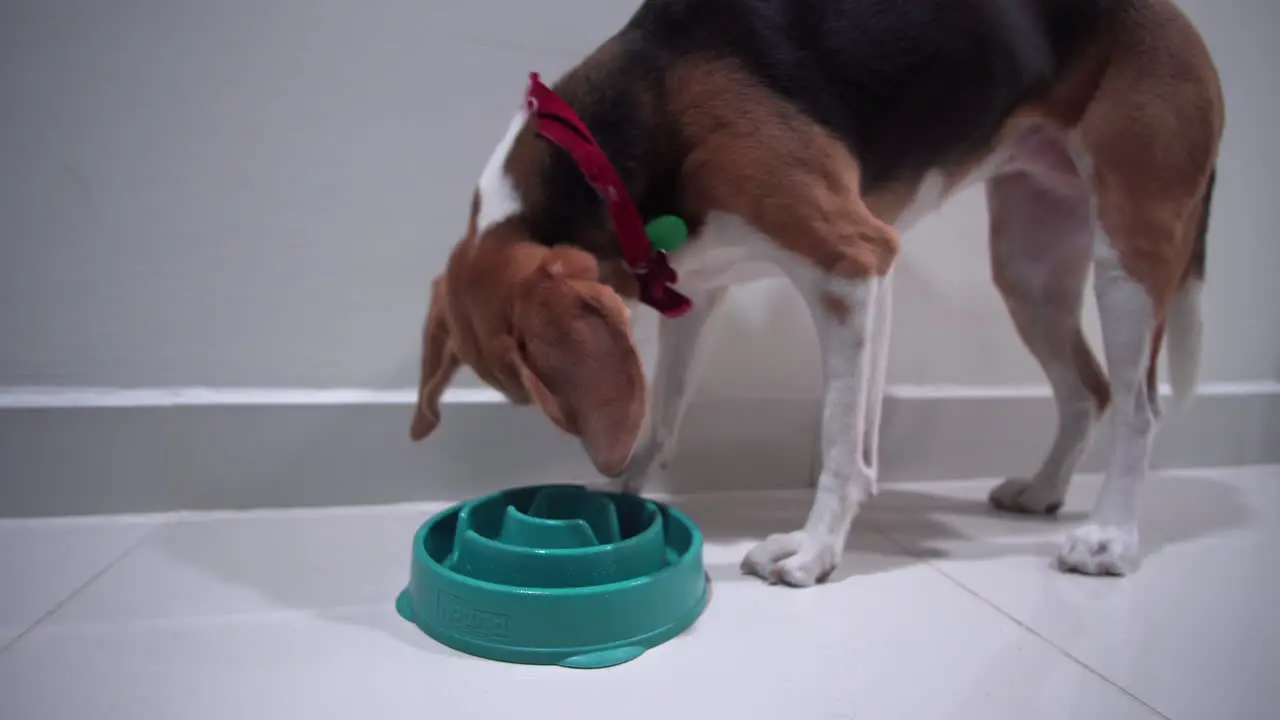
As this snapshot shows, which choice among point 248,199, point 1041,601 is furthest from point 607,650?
point 248,199

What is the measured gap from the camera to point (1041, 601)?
102 cm

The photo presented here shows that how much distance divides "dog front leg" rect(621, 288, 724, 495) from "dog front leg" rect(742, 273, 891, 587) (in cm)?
29

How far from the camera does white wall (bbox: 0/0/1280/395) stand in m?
1.25

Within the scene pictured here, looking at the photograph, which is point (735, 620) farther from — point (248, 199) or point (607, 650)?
point (248, 199)

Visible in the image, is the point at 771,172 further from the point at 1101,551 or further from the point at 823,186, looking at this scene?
the point at 1101,551

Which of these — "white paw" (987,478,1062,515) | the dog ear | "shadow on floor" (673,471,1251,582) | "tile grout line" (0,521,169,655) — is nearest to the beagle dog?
the dog ear

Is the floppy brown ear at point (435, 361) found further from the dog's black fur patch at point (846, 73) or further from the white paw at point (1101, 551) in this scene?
the white paw at point (1101, 551)

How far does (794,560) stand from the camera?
1.04 meters

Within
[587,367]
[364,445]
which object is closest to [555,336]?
[587,367]

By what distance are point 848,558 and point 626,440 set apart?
1.54 ft

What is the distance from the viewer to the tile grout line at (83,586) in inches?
33.5

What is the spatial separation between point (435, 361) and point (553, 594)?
1.35 ft

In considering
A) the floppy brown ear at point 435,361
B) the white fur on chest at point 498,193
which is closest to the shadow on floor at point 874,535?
the floppy brown ear at point 435,361

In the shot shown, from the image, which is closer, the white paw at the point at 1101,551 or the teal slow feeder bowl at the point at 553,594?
the teal slow feeder bowl at the point at 553,594
